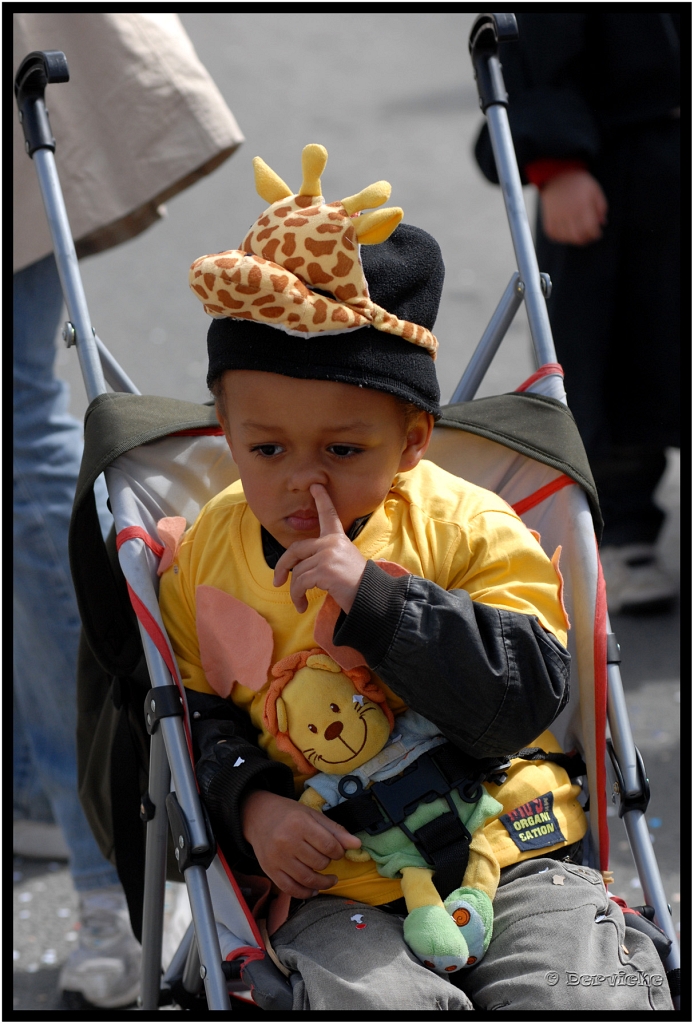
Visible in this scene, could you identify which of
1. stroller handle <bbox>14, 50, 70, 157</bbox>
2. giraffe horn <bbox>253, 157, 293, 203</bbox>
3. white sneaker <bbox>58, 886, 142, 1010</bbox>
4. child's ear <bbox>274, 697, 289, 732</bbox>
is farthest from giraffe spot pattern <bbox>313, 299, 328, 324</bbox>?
white sneaker <bbox>58, 886, 142, 1010</bbox>

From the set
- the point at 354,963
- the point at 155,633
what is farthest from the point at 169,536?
the point at 354,963

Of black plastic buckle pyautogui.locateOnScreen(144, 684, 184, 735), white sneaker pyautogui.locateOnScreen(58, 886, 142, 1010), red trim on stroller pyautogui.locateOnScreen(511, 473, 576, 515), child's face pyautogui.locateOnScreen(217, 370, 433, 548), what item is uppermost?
child's face pyautogui.locateOnScreen(217, 370, 433, 548)

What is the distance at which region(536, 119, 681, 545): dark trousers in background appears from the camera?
11.1 ft

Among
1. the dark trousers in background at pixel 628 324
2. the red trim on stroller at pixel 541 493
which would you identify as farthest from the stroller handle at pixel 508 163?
the dark trousers in background at pixel 628 324

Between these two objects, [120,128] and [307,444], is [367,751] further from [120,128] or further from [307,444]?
[120,128]

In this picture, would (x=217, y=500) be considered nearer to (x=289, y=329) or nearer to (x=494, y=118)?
(x=289, y=329)

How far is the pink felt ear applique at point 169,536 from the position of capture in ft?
6.45

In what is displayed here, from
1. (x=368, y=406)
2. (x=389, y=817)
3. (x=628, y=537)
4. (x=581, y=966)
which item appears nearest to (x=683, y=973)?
(x=581, y=966)

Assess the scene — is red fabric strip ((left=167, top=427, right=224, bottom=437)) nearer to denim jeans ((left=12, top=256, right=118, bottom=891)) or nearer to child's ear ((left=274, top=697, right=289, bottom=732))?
denim jeans ((left=12, top=256, right=118, bottom=891))

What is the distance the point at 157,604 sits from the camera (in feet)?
6.14

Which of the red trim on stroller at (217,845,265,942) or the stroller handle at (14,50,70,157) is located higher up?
the stroller handle at (14,50,70,157)

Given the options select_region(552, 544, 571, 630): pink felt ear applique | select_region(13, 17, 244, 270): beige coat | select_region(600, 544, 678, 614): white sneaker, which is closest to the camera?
select_region(552, 544, 571, 630): pink felt ear applique

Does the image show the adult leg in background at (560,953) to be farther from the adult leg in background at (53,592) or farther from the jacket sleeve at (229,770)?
the adult leg in background at (53,592)

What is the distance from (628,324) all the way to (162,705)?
7.58 feet
